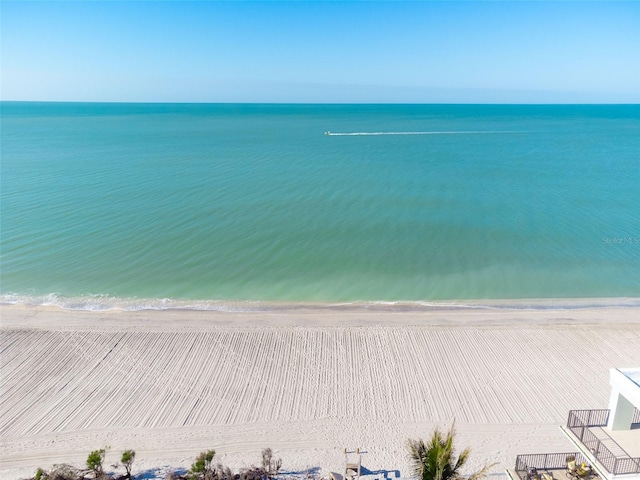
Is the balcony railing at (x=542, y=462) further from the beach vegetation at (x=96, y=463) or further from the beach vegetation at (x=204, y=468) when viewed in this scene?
the beach vegetation at (x=96, y=463)

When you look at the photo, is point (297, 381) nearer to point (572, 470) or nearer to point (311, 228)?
point (572, 470)

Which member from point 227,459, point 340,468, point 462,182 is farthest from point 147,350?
point 462,182

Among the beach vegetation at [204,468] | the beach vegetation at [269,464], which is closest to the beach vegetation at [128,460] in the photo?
the beach vegetation at [204,468]

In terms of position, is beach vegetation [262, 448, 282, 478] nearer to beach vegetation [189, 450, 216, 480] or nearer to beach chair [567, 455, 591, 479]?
beach vegetation [189, 450, 216, 480]

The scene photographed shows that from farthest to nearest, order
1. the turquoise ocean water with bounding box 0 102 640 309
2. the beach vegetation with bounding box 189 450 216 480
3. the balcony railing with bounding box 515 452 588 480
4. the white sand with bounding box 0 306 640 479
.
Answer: the turquoise ocean water with bounding box 0 102 640 309
the white sand with bounding box 0 306 640 479
the beach vegetation with bounding box 189 450 216 480
the balcony railing with bounding box 515 452 588 480

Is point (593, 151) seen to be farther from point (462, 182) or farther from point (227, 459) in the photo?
point (227, 459)

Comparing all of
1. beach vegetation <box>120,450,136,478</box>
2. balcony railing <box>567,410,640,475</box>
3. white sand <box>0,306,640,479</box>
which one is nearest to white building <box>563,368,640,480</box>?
balcony railing <box>567,410,640,475</box>

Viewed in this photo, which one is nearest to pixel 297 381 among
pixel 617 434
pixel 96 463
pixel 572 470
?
pixel 96 463
